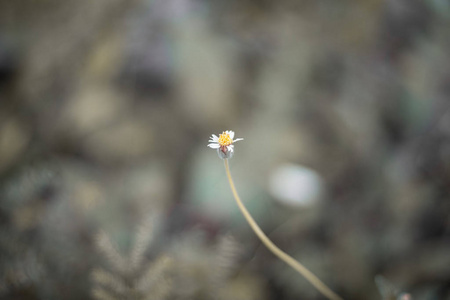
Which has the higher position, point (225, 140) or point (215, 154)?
point (215, 154)

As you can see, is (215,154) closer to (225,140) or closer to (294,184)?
(294,184)

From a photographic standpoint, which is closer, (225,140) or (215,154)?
(225,140)

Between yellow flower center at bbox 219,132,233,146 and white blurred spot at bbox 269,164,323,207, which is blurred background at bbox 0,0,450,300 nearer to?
white blurred spot at bbox 269,164,323,207

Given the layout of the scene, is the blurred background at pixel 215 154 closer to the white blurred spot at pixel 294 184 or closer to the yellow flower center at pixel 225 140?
the white blurred spot at pixel 294 184

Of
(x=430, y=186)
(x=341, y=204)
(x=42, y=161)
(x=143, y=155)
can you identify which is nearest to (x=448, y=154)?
(x=430, y=186)

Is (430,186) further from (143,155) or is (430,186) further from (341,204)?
(143,155)

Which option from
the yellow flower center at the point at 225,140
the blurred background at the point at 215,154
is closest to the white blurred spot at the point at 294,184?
the blurred background at the point at 215,154

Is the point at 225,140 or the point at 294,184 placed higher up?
the point at 294,184

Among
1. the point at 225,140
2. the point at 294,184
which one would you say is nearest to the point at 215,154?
the point at 294,184

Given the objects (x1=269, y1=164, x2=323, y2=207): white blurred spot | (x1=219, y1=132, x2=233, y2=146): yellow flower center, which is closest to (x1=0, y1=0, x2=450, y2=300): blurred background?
(x1=269, y1=164, x2=323, y2=207): white blurred spot
